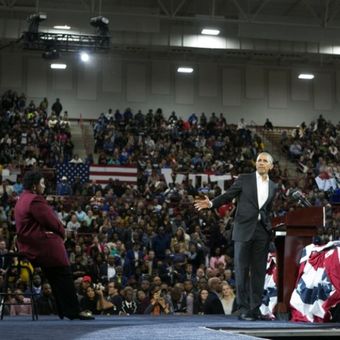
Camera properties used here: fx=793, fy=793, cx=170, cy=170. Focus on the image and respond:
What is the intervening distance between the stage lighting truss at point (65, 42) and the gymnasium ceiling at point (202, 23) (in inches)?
34.3

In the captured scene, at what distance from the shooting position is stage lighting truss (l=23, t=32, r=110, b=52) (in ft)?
66.9

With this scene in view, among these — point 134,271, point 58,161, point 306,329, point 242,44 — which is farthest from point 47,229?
point 242,44

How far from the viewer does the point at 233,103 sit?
32.8 metres

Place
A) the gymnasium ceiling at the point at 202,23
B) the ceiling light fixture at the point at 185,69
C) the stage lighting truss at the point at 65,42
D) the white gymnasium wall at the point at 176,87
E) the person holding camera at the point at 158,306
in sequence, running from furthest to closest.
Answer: the ceiling light fixture at the point at 185,69 < the white gymnasium wall at the point at 176,87 < the gymnasium ceiling at the point at 202,23 < the stage lighting truss at the point at 65,42 < the person holding camera at the point at 158,306

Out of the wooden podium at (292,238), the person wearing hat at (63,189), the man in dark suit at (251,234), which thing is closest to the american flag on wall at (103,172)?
the person wearing hat at (63,189)

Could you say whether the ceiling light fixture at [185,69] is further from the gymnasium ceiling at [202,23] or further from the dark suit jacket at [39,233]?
the dark suit jacket at [39,233]

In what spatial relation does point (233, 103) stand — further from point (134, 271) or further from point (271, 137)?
point (134, 271)

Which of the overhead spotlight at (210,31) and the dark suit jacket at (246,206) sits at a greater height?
the overhead spotlight at (210,31)

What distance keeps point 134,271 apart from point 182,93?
1771 centimetres

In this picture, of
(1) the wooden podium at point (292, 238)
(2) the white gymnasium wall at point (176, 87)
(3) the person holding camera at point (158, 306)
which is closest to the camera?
(1) the wooden podium at point (292, 238)

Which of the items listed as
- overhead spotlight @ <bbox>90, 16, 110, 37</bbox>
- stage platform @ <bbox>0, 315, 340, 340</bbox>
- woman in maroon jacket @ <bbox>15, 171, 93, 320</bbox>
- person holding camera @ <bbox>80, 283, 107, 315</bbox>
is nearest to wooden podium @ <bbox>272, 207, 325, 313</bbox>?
stage platform @ <bbox>0, 315, 340, 340</bbox>

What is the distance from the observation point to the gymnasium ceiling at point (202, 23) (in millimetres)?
23484

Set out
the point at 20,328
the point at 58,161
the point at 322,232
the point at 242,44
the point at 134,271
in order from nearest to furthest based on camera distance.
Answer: the point at 20,328 < the point at 322,232 < the point at 134,271 < the point at 58,161 < the point at 242,44

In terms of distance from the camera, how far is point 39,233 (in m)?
7.10
